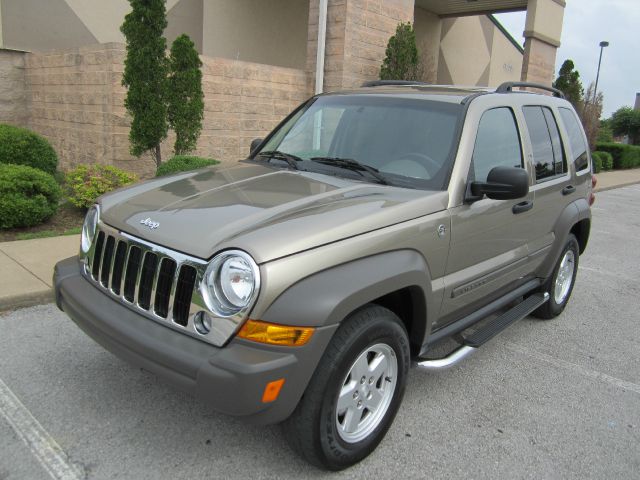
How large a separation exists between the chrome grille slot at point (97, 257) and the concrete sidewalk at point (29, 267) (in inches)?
77.2

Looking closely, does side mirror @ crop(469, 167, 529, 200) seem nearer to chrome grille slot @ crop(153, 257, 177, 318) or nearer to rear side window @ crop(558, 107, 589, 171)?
chrome grille slot @ crop(153, 257, 177, 318)

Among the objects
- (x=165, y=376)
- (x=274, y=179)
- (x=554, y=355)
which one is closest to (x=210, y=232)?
(x=165, y=376)

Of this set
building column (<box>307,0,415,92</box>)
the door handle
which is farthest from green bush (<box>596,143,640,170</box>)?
the door handle

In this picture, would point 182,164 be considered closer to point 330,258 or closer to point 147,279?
point 147,279

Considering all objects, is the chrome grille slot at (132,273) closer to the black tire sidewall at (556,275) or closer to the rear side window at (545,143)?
the rear side window at (545,143)

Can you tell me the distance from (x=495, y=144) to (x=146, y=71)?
5.71 metres

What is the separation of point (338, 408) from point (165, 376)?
32.2 inches

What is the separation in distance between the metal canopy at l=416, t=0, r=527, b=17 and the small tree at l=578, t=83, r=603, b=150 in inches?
184

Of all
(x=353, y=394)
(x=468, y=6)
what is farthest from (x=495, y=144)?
(x=468, y=6)

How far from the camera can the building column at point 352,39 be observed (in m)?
10.7

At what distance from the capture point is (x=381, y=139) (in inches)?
143

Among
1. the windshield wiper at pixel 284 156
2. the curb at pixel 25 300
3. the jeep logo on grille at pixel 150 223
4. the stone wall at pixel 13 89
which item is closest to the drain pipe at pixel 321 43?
the stone wall at pixel 13 89

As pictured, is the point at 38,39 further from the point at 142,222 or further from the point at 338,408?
the point at 338,408

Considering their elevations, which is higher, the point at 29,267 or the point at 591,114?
the point at 591,114
